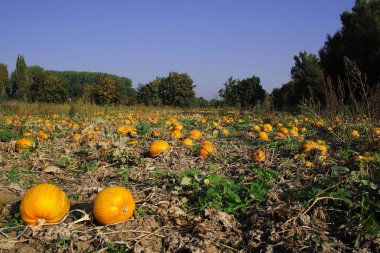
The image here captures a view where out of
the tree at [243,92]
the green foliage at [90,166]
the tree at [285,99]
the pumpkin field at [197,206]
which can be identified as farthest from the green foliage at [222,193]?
the tree at [285,99]

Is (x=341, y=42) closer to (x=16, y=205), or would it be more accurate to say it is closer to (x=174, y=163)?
(x=174, y=163)

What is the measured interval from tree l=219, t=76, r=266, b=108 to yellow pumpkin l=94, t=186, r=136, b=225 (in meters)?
15.7

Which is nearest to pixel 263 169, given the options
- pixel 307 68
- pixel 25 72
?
pixel 307 68

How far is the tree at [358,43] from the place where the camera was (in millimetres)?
19719

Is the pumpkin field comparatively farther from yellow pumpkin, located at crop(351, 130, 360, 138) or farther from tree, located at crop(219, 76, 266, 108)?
tree, located at crop(219, 76, 266, 108)

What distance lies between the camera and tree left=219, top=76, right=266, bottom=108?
22672mm

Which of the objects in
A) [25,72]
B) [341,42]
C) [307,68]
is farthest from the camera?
[25,72]

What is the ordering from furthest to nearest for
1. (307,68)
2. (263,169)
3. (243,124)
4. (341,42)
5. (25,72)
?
(25,72), (307,68), (341,42), (243,124), (263,169)

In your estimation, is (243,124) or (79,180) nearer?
(79,180)

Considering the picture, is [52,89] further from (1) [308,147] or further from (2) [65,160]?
(1) [308,147]

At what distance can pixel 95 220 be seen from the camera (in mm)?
2824

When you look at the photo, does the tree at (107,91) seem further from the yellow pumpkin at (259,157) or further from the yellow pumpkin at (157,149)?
the yellow pumpkin at (259,157)

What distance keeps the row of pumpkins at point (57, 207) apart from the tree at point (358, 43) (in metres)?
18.8

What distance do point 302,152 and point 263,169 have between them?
0.84 meters
